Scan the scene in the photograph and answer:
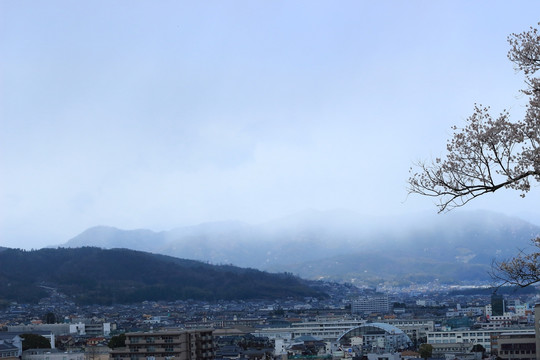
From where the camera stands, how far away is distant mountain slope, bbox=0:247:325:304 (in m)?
85.4

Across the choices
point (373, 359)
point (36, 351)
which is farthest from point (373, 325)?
point (36, 351)

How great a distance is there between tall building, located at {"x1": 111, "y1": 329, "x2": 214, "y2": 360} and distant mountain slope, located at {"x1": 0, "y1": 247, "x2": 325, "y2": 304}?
59.5 metres

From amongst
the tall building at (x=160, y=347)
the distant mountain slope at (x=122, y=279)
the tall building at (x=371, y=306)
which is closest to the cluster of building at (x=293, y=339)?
the tall building at (x=160, y=347)

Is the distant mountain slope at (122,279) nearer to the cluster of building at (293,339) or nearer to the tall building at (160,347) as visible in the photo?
the cluster of building at (293,339)

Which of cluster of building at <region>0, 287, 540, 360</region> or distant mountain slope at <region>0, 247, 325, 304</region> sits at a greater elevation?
distant mountain slope at <region>0, 247, 325, 304</region>

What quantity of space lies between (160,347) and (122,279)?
246ft

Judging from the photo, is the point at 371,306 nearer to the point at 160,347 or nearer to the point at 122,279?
the point at 122,279

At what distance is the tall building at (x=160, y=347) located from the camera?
22.1m

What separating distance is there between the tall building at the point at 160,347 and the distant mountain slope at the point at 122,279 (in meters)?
59.5

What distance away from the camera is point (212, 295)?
295 feet

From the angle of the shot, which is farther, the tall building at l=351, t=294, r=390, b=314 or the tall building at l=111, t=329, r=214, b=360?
the tall building at l=351, t=294, r=390, b=314

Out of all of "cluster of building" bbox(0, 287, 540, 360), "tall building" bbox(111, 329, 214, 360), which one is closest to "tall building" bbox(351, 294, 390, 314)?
"cluster of building" bbox(0, 287, 540, 360)

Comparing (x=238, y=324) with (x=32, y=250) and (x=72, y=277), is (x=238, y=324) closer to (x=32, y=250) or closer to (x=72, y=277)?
(x=72, y=277)

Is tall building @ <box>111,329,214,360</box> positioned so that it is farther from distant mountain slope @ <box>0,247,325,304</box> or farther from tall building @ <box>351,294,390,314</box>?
distant mountain slope @ <box>0,247,325,304</box>
